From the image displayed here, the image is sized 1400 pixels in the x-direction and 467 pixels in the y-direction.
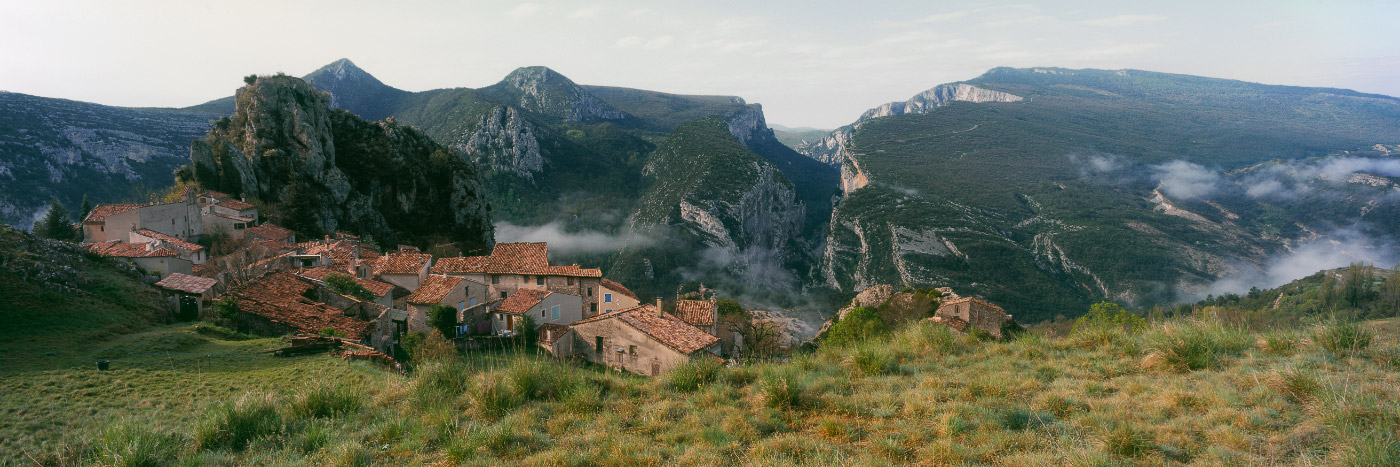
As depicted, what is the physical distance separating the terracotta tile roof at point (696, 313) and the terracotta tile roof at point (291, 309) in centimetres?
1562

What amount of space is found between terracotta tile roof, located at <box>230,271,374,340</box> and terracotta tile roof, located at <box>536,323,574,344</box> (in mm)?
7538

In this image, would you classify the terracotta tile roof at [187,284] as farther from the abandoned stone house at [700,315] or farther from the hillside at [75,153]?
the hillside at [75,153]

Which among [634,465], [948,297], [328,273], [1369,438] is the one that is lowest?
[948,297]

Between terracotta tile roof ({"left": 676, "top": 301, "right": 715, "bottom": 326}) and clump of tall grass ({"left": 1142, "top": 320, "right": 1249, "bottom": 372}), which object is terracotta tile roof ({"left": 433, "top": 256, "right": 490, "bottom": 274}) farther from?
clump of tall grass ({"left": 1142, "top": 320, "right": 1249, "bottom": 372})

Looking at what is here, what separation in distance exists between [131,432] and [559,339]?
62.7 ft

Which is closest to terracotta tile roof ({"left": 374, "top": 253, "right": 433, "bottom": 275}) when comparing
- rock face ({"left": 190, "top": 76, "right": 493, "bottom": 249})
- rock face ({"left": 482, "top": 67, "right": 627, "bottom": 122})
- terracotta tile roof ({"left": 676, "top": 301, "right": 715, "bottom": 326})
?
terracotta tile roof ({"left": 676, "top": 301, "right": 715, "bottom": 326})

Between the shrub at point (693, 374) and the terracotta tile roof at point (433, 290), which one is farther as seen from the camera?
the terracotta tile roof at point (433, 290)

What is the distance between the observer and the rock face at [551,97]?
16525cm

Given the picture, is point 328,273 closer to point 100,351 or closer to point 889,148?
point 100,351

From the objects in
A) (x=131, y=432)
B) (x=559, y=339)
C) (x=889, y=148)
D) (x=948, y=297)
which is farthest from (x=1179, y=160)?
(x=131, y=432)

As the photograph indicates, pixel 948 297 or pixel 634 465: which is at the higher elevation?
pixel 634 465

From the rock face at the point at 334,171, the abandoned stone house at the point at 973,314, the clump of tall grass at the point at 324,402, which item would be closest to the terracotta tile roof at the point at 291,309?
the clump of tall grass at the point at 324,402

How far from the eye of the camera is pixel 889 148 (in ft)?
523

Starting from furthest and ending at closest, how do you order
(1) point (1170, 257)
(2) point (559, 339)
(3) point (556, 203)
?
(3) point (556, 203) → (1) point (1170, 257) → (2) point (559, 339)
